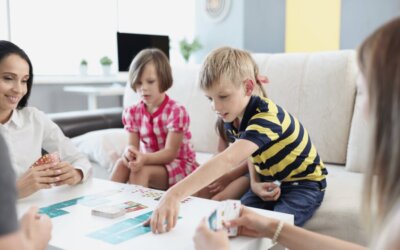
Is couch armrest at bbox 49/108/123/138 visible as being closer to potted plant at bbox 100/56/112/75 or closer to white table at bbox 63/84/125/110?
white table at bbox 63/84/125/110

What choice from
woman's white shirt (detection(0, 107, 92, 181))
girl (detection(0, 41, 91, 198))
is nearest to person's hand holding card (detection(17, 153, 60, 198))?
girl (detection(0, 41, 91, 198))

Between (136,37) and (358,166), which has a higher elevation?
(136,37)

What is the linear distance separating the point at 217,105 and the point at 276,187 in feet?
1.25

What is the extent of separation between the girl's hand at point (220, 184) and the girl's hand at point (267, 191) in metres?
0.28

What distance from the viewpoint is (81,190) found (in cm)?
153

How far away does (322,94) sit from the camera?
2.28m

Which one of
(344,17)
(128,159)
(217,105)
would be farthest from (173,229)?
(344,17)

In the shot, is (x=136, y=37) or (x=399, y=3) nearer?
(x=136, y=37)

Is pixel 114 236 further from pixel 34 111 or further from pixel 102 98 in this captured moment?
pixel 102 98

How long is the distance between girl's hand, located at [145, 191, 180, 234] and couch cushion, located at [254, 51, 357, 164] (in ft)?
4.36

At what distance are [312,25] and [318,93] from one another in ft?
10.3

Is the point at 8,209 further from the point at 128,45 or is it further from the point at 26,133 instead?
the point at 128,45

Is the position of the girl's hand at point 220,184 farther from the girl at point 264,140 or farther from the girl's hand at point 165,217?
the girl's hand at point 165,217

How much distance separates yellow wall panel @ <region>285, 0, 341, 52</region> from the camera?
16.7ft
